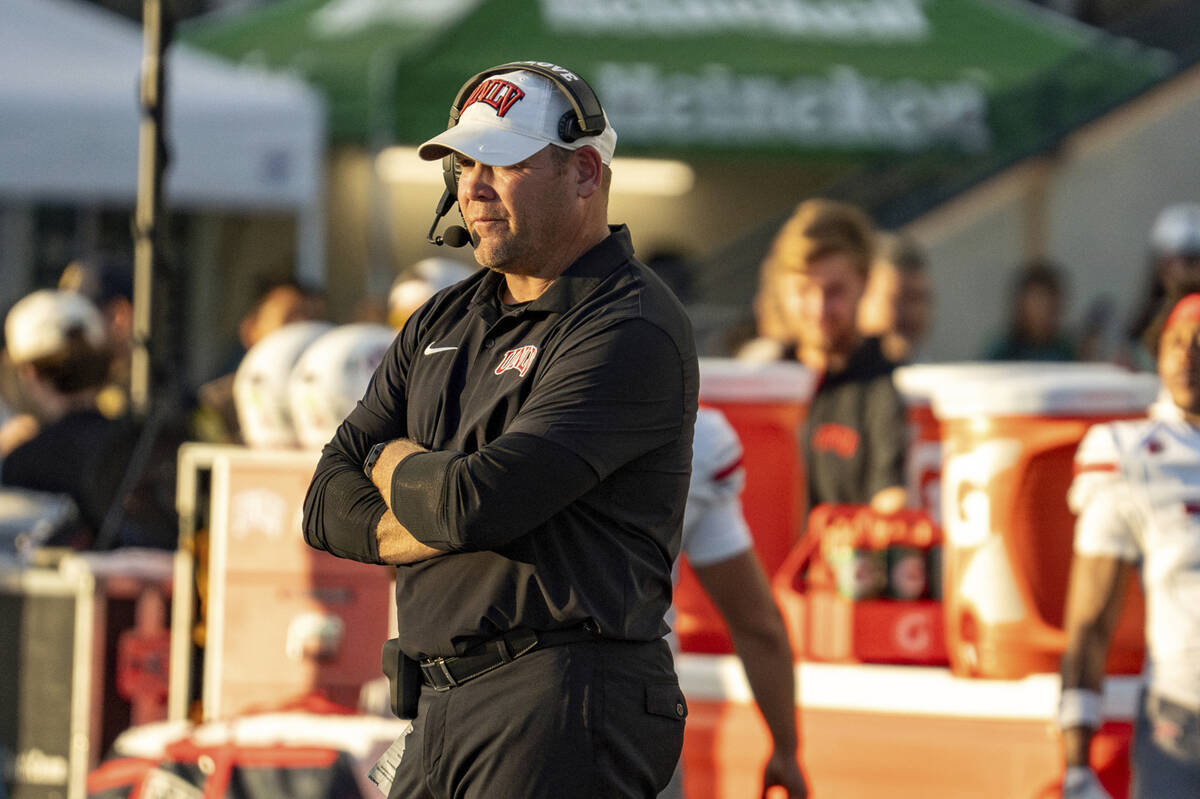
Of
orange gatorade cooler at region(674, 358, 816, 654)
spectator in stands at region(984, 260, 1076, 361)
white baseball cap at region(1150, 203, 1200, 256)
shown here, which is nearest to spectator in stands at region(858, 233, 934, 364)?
white baseball cap at region(1150, 203, 1200, 256)

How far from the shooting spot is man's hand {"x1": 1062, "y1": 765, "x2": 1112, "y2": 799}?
4.24 metres

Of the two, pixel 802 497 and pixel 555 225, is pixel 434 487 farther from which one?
pixel 802 497

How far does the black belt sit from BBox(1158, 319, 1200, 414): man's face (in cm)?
200

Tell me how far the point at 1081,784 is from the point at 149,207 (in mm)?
4233

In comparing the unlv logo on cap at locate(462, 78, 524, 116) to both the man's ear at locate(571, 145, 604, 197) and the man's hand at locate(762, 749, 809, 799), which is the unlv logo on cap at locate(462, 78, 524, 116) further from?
the man's hand at locate(762, 749, 809, 799)

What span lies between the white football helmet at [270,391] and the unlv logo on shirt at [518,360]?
106 inches

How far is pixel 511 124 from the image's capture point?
3131mm

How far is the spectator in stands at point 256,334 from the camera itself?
25.1 feet

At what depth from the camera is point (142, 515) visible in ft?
20.9

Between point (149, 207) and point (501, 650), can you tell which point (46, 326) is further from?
point (501, 650)

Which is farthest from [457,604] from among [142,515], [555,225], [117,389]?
[117,389]

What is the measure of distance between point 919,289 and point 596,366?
479cm

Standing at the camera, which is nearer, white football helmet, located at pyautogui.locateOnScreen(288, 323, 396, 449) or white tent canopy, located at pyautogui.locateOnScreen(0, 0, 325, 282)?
white football helmet, located at pyautogui.locateOnScreen(288, 323, 396, 449)

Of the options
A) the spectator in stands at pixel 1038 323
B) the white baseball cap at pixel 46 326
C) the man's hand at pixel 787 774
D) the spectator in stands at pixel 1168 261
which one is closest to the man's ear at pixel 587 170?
the man's hand at pixel 787 774
